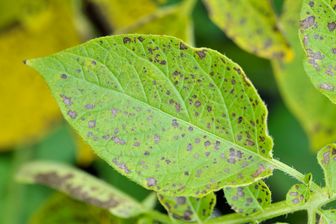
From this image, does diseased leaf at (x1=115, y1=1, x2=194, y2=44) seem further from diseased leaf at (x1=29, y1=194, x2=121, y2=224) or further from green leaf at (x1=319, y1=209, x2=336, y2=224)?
green leaf at (x1=319, y1=209, x2=336, y2=224)

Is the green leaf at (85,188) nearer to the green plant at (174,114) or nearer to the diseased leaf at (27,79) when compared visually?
the green plant at (174,114)

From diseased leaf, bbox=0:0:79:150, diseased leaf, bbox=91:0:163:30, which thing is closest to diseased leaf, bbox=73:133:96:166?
diseased leaf, bbox=0:0:79:150

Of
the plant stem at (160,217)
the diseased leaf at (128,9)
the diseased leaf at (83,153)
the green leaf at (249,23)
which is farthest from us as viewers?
the diseased leaf at (83,153)

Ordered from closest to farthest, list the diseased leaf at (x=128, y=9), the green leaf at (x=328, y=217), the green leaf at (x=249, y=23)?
the green leaf at (x=328, y=217), the green leaf at (x=249, y=23), the diseased leaf at (x=128, y=9)

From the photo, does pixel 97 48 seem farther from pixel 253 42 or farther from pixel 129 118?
pixel 253 42

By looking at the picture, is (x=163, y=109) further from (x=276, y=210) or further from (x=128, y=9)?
(x=128, y=9)

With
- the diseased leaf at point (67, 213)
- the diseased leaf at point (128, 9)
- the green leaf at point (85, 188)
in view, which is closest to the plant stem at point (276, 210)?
the green leaf at point (85, 188)

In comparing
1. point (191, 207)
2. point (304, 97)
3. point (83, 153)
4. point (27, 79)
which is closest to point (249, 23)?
point (304, 97)
